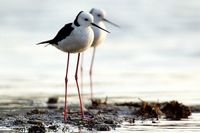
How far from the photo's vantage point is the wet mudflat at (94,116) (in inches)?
477

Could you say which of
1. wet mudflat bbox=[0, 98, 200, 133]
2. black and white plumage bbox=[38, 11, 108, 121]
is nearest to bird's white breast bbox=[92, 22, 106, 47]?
wet mudflat bbox=[0, 98, 200, 133]

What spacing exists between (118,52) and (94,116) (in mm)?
7844

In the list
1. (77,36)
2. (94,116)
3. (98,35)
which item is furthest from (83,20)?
(98,35)

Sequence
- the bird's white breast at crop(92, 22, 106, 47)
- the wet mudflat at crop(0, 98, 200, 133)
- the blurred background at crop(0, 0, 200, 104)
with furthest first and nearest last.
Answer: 1. the blurred background at crop(0, 0, 200, 104)
2. the bird's white breast at crop(92, 22, 106, 47)
3. the wet mudflat at crop(0, 98, 200, 133)

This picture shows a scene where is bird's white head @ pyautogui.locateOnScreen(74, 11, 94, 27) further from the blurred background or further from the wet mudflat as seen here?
the blurred background

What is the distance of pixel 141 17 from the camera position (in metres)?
25.6

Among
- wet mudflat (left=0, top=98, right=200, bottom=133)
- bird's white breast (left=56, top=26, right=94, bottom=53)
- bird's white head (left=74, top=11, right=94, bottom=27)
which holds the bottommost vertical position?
wet mudflat (left=0, top=98, right=200, bottom=133)

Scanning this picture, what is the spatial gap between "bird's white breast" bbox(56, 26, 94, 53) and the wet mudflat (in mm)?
1094

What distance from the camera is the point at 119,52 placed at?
21.2 metres

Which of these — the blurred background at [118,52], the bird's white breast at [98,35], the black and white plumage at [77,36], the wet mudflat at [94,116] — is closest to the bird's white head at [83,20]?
the black and white plumage at [77,36]

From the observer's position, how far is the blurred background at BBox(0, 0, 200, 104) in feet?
55.4

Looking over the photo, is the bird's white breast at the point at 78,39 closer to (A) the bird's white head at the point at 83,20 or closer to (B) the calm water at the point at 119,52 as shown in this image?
(A) the bird's white head at the point at 83,20

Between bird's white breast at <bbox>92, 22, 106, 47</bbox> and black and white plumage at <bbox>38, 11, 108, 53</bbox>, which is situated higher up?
bird's white breast at <bbox>92, 22, 106, 47</bbox>

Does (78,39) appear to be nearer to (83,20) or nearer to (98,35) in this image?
(83,20)
